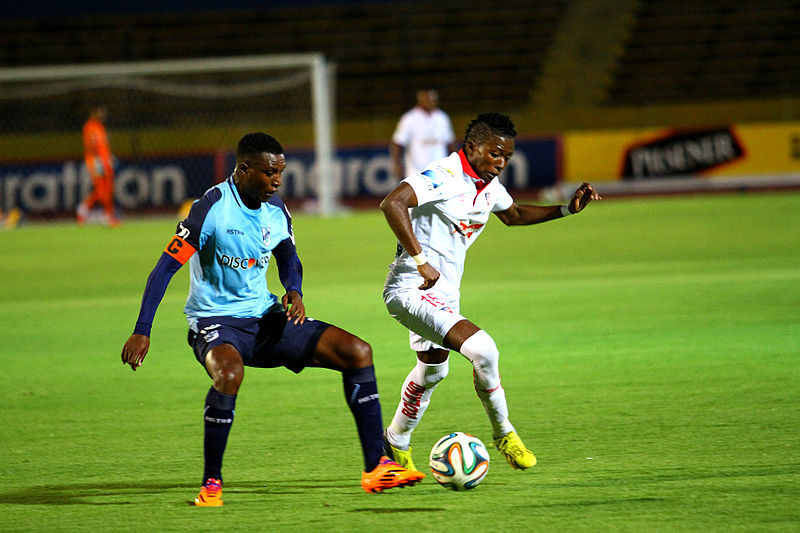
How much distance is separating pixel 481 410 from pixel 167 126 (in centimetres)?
2035

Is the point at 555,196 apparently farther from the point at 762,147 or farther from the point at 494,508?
the point at 494,508

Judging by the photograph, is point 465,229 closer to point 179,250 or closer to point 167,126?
point 179,250

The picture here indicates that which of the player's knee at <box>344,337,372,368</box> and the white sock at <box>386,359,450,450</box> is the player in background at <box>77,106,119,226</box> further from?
the player's knee at <box>344,337,372,368</box>

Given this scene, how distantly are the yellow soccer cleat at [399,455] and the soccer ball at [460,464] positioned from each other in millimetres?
379

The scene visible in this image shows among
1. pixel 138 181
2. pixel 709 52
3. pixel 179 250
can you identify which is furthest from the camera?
pixel 709 52

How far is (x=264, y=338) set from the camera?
4.89 m

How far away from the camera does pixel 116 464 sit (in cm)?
544

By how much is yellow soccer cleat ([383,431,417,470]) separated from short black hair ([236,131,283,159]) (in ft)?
4.97

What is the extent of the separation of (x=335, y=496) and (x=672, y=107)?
74.6 ft

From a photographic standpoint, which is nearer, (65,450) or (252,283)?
(252,283)

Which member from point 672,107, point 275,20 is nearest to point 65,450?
point 672,107

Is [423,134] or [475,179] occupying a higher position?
[423,134]

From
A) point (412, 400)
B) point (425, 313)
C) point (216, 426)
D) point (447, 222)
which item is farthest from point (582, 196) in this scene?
A: point (216, 426)

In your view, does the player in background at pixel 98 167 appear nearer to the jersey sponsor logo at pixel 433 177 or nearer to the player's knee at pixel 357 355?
the jersey sponsor logo at pixel 433 177
